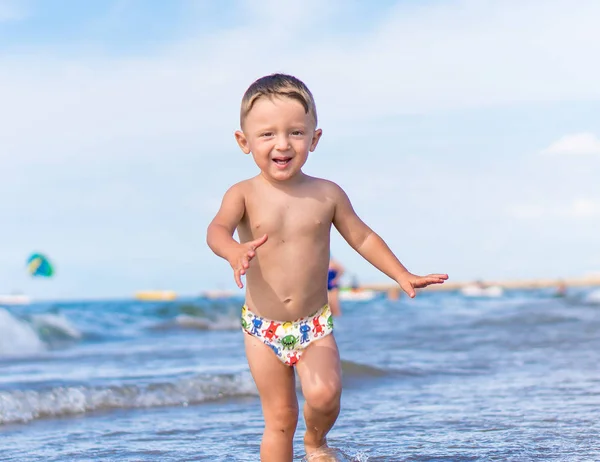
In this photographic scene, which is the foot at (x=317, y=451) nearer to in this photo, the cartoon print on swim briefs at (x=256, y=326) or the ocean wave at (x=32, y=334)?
the cartoon print on swim briefs at (x=256, y=326)

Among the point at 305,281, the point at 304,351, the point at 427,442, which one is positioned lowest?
the point at 427,442

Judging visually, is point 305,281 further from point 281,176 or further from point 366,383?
point 366,383

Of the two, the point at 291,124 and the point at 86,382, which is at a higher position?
the point at 291,124

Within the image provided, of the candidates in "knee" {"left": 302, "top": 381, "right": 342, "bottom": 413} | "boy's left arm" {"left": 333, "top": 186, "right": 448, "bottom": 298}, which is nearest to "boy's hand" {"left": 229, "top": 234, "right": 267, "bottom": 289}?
"knee" {"left": 302, "top": 381, "right": 342, "bottom": 413}

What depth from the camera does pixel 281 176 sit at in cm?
366

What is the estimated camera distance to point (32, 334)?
50.6 feet

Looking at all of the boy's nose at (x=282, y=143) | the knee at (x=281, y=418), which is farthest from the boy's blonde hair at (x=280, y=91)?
the knee at (x=281, y=418)

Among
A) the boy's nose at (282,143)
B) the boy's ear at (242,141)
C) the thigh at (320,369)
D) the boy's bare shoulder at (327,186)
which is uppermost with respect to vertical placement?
the boy's ear at (242,141)

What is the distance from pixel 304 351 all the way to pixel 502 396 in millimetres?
3049

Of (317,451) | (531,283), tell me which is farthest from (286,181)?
(531,283)

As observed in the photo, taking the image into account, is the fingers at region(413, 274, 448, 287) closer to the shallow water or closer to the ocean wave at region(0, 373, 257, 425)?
the shallow water

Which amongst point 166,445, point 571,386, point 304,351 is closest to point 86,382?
point 166,445

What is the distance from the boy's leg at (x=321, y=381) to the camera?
3.57 m

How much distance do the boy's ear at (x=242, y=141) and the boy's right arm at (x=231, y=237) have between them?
15 centimetres
